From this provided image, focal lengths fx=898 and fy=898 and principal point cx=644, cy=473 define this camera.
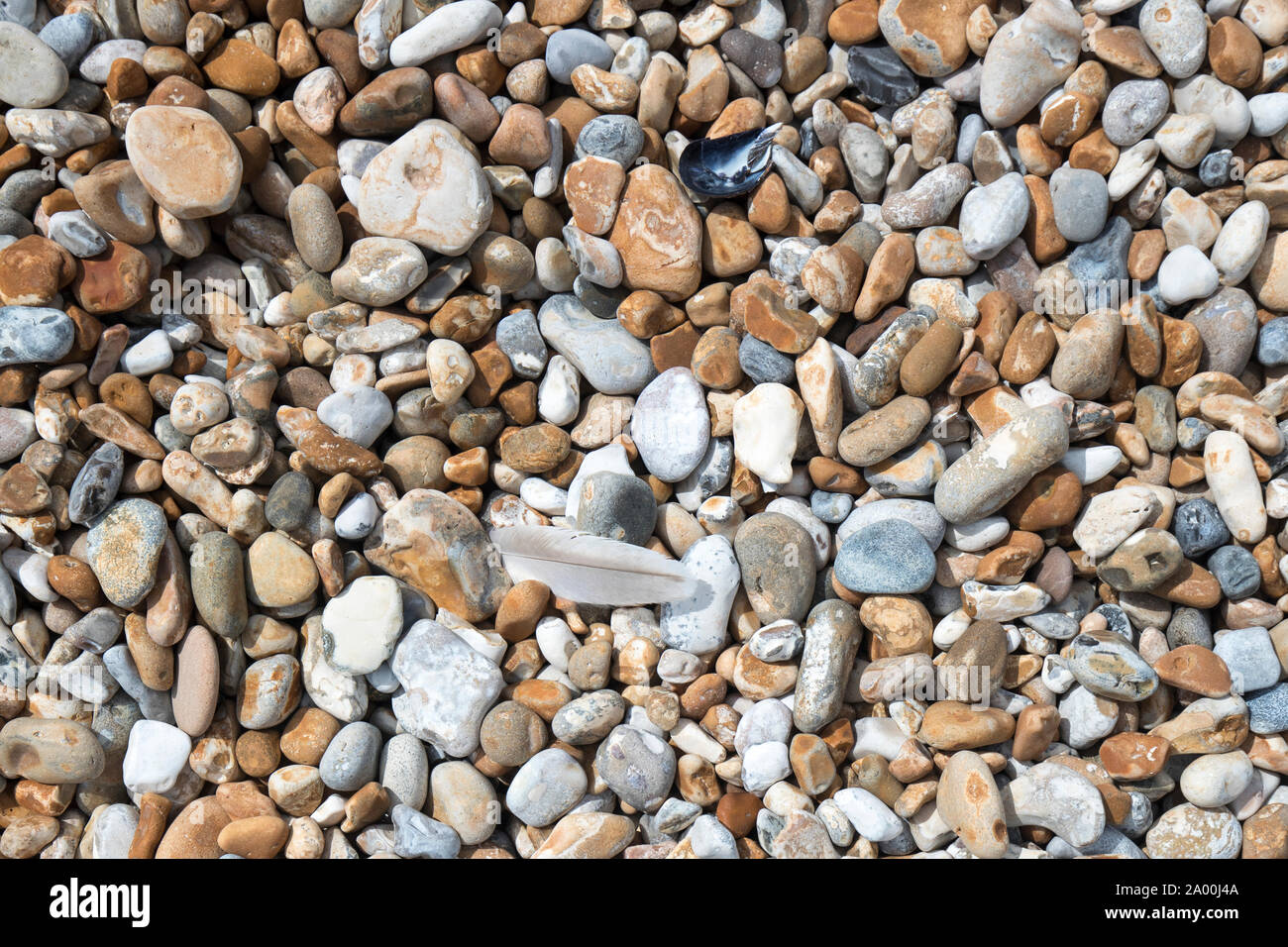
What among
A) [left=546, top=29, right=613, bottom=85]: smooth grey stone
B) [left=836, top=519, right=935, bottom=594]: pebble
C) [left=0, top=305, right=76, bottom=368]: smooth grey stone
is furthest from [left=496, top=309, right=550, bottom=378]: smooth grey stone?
[left=0, top=305, right=76, bottom=368]: smooth grey stone

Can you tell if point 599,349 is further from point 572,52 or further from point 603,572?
point 572,52

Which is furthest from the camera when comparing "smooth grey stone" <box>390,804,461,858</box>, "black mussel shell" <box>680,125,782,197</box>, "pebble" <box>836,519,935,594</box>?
"black mussel shell" <box>680,125,782,197</box>

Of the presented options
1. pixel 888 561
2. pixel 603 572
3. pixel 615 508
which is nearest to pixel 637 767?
pixel 603 572

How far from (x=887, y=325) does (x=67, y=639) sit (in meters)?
2.24

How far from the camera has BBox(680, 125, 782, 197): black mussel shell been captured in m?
2.48

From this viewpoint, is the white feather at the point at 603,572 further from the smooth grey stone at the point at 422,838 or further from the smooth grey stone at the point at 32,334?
the smooth grey stone at the point at 32,334

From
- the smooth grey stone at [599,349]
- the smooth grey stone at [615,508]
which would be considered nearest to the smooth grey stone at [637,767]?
the smooth grey stone at [615,508]

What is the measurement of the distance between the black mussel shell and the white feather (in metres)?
1.02

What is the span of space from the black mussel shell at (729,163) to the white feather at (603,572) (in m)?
1.02

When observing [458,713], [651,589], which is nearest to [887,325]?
[651,589]

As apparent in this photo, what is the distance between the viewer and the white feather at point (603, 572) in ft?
7.42

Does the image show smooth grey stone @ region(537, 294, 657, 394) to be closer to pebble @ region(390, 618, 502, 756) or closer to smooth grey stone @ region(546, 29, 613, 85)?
smooth grey stone @ region(546, 29, 613, 85)

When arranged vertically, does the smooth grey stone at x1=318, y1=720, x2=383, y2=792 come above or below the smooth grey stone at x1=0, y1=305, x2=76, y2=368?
below

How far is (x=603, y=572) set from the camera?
226cm
